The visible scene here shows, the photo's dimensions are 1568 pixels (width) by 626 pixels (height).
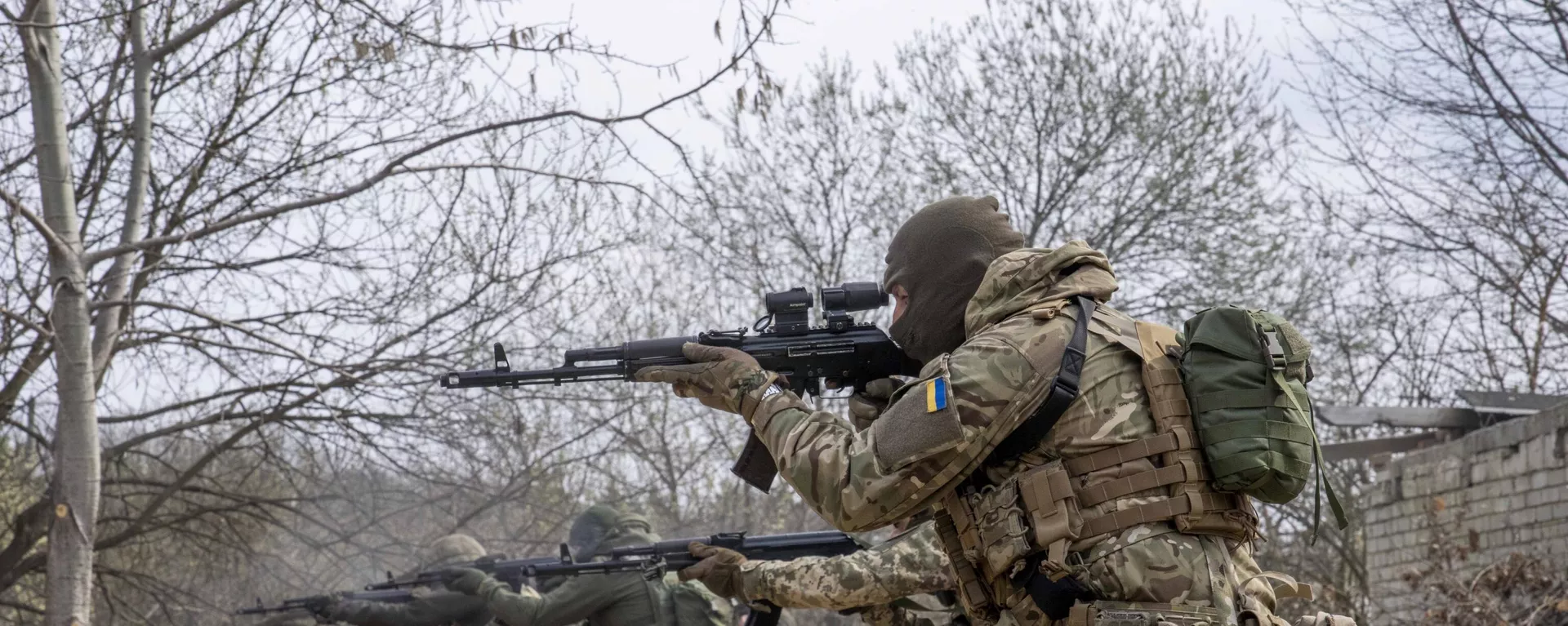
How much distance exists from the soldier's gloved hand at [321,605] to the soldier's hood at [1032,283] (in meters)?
7.23

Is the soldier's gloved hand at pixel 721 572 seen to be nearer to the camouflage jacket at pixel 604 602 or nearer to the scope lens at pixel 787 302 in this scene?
the camouflage jacket at pixel 604 602

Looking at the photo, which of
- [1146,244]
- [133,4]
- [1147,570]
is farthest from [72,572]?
[1146,244]

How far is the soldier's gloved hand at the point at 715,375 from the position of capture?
352 cm

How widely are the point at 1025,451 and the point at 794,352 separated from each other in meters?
0.95

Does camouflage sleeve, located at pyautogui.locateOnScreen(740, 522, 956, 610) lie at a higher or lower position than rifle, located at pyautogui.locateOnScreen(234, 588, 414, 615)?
lower

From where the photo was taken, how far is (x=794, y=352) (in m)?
3.88

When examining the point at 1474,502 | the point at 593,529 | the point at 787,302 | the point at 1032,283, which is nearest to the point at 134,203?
the point at 593,529

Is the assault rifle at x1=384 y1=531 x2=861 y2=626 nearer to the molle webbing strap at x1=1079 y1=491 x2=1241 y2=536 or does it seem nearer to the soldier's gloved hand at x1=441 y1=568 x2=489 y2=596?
the soldier's gloved hand at x1=441 y1=568 x2=489 y2=596

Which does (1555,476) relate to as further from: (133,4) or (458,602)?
(133,4)

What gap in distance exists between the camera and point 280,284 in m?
8.17

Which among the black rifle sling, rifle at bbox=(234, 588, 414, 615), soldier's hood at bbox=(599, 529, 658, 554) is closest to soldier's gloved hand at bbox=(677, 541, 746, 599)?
soldier's hood at bbox=(599, 529, 658, 554)

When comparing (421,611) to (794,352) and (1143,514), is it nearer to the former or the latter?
(794,352)

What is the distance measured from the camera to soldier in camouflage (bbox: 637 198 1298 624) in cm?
298

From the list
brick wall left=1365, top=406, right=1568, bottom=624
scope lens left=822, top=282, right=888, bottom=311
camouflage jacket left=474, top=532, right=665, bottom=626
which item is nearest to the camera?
scope lens left=822, top=282, right=888, bottom=311
